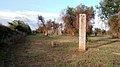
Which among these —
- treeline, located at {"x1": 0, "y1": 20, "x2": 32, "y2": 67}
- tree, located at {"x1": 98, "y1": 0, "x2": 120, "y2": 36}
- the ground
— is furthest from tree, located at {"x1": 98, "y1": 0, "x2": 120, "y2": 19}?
the ground

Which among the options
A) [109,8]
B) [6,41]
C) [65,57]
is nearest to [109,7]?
[109,8]

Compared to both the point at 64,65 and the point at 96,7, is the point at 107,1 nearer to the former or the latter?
the point at 96,7

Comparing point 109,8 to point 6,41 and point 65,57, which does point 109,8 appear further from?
point 65,57

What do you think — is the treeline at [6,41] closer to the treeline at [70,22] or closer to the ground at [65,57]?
the ground at [65,57]

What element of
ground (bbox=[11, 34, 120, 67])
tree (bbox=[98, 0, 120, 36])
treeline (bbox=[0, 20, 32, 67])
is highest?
tree (bbox=[98, 0, 120, 36])

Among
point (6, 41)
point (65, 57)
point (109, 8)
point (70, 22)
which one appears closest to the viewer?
point (65, 57)

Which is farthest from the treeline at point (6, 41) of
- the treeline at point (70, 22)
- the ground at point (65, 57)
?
the treeline at point (70, 22)

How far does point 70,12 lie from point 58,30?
71.9 ft

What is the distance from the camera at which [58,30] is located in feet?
211

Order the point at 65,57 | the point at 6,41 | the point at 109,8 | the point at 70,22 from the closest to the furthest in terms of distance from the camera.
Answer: the point at 65,57 < the point at 6,41 < the point at 109,8 < the point at 70,22

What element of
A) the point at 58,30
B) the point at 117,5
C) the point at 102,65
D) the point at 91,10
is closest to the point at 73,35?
the point at 91,10

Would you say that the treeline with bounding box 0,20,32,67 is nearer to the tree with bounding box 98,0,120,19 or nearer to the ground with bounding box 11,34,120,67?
the ground with bounding box 11,34,120,67

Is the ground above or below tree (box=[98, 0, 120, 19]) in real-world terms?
below

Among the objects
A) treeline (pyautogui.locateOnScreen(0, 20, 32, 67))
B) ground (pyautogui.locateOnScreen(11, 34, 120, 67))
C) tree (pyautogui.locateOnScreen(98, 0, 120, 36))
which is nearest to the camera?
ground (pyautogui.locateOnScreen(11, 34, 120, 67))
